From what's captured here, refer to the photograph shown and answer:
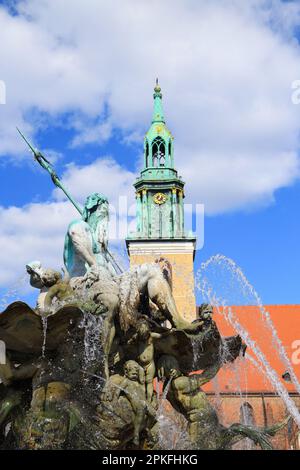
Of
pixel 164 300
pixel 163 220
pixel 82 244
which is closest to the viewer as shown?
pixel 164 300

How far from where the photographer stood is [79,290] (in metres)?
7.20

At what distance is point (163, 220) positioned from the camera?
41812 mm

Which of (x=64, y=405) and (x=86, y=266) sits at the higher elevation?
(x=86, y=266)

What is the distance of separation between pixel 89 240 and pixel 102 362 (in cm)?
158

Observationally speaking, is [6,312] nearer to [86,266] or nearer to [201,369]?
[86,266]

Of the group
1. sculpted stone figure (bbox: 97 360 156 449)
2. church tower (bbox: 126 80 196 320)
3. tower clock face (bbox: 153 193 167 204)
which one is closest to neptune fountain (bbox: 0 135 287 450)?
sculpted stone figure (bbox: 97 360 156 449)

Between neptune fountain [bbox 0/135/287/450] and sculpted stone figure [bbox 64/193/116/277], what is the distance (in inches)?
0.7

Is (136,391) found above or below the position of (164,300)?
below

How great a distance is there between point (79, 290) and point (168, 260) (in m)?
32.1

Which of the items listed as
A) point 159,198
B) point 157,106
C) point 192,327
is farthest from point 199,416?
point 157,106

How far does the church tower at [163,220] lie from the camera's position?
3872 cm

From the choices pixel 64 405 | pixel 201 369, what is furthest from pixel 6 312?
pixel 201 369

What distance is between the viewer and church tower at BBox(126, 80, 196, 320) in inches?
1524

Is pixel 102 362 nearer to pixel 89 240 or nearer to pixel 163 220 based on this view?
pixel 89 240
